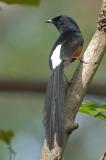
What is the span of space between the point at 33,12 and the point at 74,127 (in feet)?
15.1

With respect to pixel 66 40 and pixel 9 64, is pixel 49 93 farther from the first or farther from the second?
pixel 9 64

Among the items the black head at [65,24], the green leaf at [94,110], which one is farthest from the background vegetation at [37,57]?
the green leaf at [94,110]

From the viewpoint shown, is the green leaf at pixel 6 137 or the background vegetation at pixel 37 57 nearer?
the green leaf at pixel 6 137

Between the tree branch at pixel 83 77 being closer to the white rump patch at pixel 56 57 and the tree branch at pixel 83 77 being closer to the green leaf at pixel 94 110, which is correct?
the green leaf at pixel 94 110

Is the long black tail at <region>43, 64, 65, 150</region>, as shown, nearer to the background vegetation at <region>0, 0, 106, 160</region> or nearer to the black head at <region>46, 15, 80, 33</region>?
the black head at <region>46, 15, 80, 33</region>

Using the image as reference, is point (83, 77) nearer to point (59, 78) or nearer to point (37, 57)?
point (59, 78)

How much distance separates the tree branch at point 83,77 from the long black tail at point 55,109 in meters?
0.03

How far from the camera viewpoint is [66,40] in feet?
9.10

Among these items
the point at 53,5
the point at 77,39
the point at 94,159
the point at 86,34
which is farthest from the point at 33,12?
the point at 77,39

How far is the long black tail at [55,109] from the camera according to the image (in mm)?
2195

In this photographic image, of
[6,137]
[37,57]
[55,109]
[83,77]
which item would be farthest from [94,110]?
[37,57]

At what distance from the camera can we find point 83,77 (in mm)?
2289

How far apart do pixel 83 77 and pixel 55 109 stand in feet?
0.80

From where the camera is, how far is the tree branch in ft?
7.28
